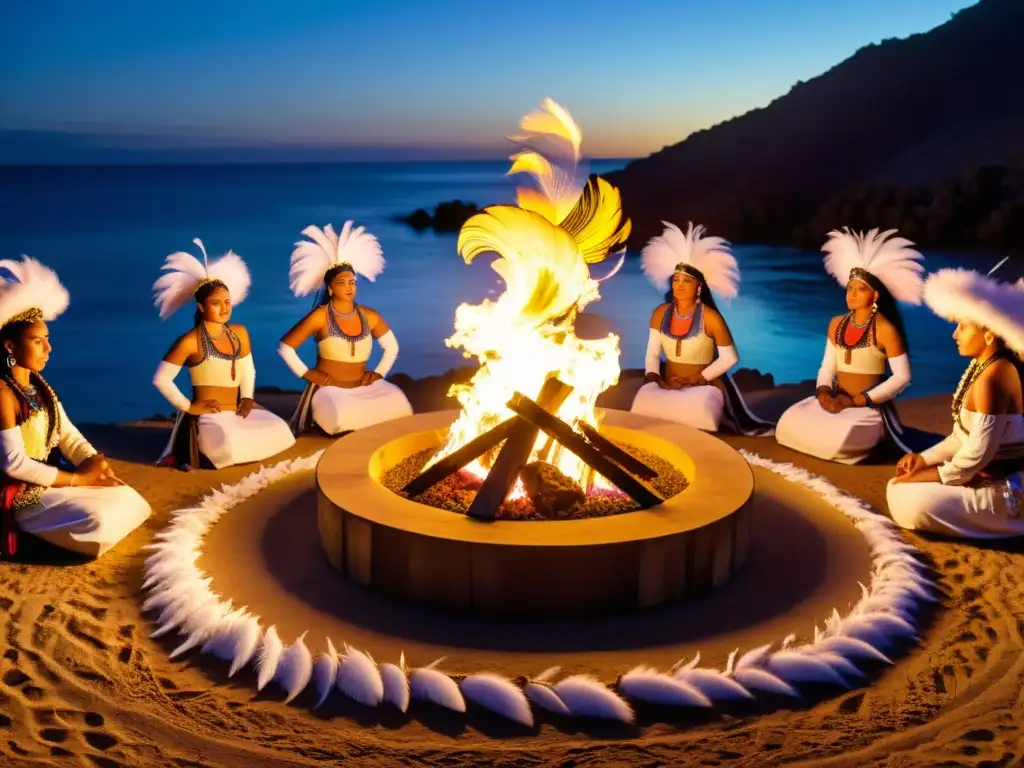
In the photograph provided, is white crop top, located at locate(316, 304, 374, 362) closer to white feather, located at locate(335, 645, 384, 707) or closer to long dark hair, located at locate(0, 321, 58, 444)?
long dark hair, located at locate(0, 321, 58, 444)

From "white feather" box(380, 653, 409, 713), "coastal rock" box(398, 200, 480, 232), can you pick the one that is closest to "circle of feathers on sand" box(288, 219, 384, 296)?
→ "white feather" box(380, 653, 409, 713)

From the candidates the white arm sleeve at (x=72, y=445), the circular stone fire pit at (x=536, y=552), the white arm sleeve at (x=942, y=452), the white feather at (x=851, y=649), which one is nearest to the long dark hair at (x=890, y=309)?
the white arm sleeve at (x=942, y=452)

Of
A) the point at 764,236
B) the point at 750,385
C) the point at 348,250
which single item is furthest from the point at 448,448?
the point at 764,236

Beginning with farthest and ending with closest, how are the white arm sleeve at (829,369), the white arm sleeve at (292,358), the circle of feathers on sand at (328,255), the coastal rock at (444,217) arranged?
the coastal rock at (444,217), the white arm sleeve at (292,358), the circle of feathers on sand at (328,255), the white arm sleeve at (829,369)

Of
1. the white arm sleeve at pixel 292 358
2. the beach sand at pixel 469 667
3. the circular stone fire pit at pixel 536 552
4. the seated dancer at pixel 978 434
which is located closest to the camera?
the beach sand at pixel 469 667

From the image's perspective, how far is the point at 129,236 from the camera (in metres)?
29.3

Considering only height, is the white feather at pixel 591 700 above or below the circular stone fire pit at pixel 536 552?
below

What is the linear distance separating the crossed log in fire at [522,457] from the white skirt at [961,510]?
148 cm

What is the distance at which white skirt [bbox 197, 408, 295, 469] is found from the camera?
6.28 meters

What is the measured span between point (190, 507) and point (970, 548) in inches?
179

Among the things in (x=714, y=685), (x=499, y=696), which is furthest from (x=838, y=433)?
(x=499, y=696)

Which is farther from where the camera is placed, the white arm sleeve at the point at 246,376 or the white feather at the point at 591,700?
the white arm sleeve at the point at 246,376

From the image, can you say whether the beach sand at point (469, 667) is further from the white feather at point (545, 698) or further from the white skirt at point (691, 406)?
the white skirt at point (691, 406)

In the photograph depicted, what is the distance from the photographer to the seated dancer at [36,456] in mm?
4551
